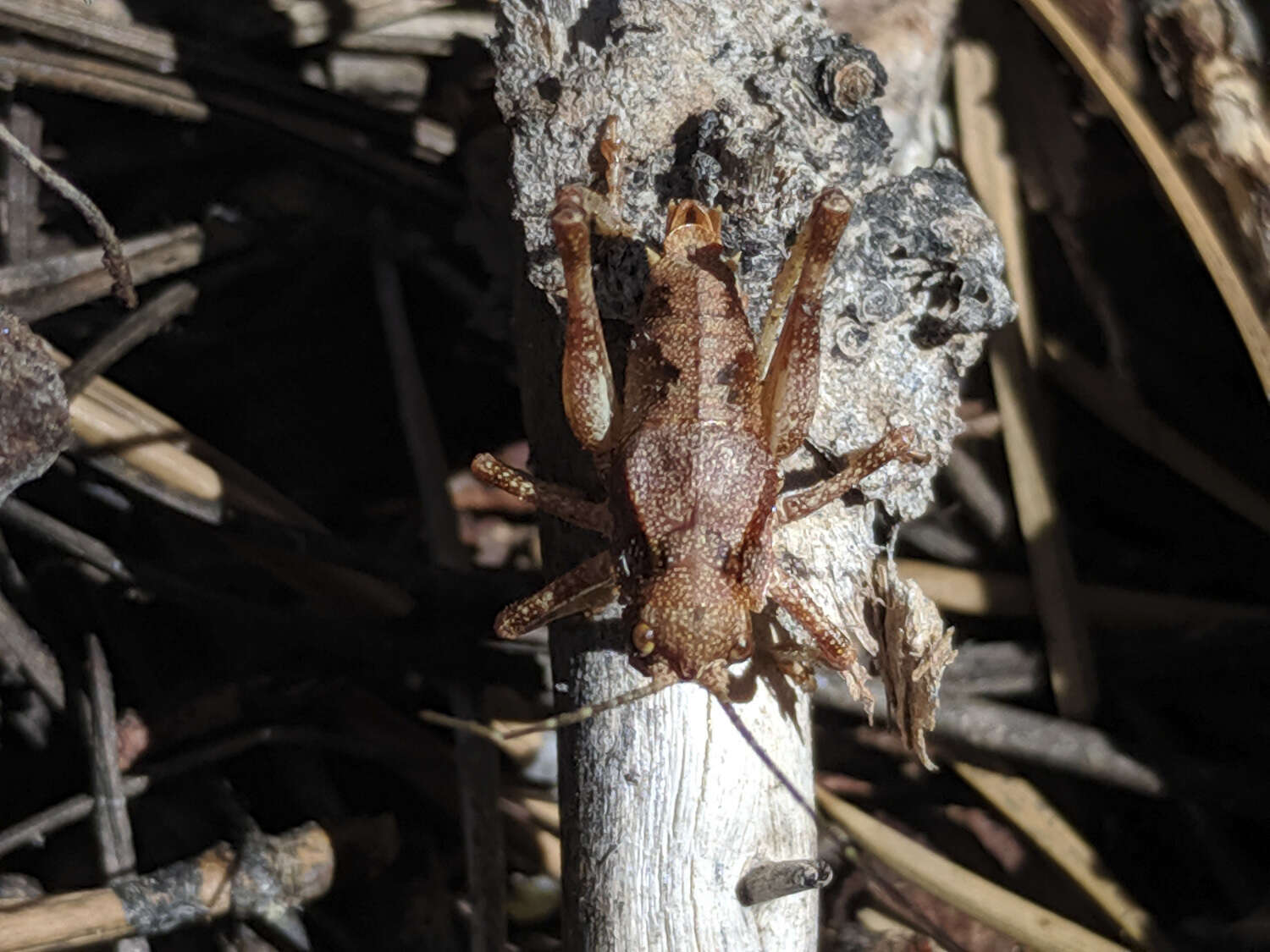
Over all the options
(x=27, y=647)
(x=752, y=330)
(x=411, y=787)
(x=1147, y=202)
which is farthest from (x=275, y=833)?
(x=1147, y=202)

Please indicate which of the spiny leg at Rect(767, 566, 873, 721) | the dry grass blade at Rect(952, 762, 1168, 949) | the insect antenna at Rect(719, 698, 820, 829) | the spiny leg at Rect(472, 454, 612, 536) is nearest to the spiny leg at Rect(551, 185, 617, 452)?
the spiny leg at Rect(472, 454, 612, 536)

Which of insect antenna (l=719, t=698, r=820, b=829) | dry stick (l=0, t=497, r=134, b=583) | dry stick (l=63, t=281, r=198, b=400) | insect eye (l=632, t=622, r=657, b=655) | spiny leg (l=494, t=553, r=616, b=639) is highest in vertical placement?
dry stick (l=63, t=281, r=198, b=400)

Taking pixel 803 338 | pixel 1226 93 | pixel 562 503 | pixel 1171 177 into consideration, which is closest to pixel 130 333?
pixel 562 503

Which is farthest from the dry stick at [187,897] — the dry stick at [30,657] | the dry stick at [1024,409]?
the dry stick at [1024,409]

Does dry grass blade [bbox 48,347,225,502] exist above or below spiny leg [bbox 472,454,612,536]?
above

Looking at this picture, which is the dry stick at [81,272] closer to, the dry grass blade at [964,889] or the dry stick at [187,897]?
the dry stick at [187,897]

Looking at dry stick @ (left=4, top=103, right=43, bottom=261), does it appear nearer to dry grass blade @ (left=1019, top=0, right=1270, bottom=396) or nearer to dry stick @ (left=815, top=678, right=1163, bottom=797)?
dry stick @ (left=815, top=678, right=1163, bottom=797)
